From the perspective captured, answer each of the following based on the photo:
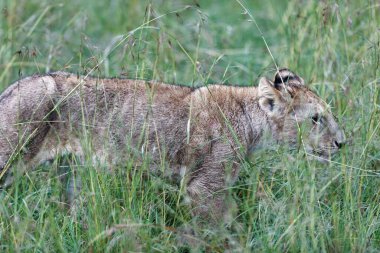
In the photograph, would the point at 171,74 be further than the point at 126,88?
Yes

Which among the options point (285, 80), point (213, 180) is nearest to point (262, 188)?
point (213, 180)

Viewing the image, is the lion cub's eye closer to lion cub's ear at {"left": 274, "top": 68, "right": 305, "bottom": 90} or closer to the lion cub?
the lion cub

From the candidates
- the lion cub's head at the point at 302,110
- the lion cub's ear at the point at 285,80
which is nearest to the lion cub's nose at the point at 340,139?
the lion cub's head at the point at 302,110

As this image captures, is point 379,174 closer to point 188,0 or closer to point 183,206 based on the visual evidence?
point 183,206

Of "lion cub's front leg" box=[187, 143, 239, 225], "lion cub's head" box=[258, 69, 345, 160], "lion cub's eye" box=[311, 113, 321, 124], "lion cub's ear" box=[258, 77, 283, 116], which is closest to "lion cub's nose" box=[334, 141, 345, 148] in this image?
"lion cub's head" box=[258, 69, 345, 160]

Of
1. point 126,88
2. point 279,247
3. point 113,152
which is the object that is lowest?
point 279,247

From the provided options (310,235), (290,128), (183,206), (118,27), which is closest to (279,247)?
(310,235)

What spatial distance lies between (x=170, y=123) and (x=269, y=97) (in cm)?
A: 74

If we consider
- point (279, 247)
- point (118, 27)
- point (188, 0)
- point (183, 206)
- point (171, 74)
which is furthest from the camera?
point (188, 0)

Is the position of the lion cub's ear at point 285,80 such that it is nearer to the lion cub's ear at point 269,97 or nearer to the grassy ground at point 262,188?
the lion cub's ear at point 269,97

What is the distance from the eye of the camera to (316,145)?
643 cm

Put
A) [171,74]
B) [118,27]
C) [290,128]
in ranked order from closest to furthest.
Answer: [290,128] < [171,74] < [118,27]

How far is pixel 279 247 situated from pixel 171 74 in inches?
118

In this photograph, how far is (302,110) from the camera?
6.53m
